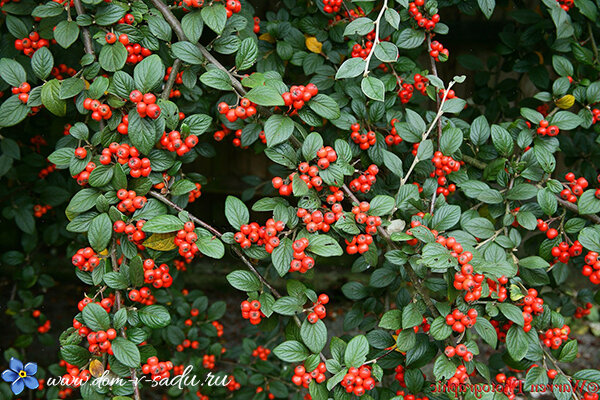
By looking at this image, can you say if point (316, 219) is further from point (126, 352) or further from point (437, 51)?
point (437, 51)

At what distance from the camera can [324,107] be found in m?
1.48

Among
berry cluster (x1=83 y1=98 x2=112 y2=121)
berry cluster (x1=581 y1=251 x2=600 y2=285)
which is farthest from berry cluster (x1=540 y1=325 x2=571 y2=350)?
berry cluster (x1=83 y1=98 x2=112 y2=121)

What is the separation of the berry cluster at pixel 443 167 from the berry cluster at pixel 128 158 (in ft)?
3.21

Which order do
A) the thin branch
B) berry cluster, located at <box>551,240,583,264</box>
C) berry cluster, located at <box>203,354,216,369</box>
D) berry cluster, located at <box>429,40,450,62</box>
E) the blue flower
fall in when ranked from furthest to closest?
berry cluster, located at <box>203,354,216,369</box> < berry cluster, located at <box>429,40,450,62</box> < berry cluster, located at <box>551,240,583,264</box> < the blue flower < the thin branch

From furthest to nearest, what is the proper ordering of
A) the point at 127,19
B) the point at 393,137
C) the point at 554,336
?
the point at 393,137 < the point at 554,336 < the point at 127,19

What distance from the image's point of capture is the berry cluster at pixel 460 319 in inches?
54.4

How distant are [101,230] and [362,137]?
0.95 metres

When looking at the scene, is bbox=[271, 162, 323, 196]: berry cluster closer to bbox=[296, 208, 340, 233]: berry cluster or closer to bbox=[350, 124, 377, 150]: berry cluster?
bbox=[296, 208, 340, 233]: berry cluster

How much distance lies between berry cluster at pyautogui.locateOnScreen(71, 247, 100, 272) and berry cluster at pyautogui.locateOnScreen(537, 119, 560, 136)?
1.61 metres

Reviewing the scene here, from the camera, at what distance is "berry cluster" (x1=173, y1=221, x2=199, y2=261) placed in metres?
1.35

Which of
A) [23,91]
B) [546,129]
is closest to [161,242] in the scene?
[23,91]

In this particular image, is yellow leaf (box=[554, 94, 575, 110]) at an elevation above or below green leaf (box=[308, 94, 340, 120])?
below

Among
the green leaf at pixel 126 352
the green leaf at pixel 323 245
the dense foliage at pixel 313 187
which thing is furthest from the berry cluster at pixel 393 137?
the green leaf at pixel 126 352

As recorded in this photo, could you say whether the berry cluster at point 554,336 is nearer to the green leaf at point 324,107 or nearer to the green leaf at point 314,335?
Result: the green leaf at point 314,335
